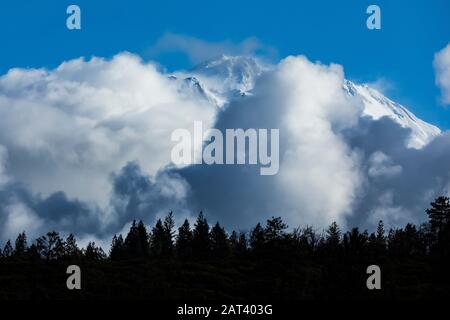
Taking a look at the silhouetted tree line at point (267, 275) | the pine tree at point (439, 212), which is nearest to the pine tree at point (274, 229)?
the silhouetted tree line at point (267, 275)

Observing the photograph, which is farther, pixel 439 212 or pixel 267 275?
pixel 439 212

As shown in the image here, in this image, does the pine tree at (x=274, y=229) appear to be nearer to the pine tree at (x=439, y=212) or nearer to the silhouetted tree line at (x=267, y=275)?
the silhouetted tree line at (x=267, y=275)

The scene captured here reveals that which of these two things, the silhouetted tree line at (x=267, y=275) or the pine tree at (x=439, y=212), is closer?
the silhouetted tree line at (x=267, y=275)

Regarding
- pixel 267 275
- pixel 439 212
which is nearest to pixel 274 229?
pixel 267 275

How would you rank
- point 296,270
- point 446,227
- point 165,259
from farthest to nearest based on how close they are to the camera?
point 165,259, point 446,227, point 296,270

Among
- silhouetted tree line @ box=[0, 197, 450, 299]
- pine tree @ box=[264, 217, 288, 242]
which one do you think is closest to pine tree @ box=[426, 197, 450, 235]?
silhouetted tree line @ box=[0, 197, 450, 299]

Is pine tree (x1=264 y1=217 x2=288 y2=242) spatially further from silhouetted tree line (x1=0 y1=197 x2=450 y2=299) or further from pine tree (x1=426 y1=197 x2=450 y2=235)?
pine tree (x1=426 y1=197 x2=450 y2=235)

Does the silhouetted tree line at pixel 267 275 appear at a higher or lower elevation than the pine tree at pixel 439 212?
lower

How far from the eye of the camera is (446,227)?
177500 mm

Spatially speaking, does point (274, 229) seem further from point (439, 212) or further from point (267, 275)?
point (439, 212)
